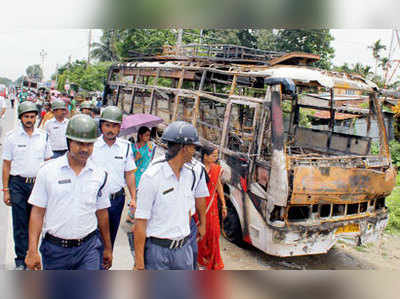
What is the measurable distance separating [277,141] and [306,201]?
0.77 meters

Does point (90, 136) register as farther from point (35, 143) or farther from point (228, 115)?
point (228, 115)

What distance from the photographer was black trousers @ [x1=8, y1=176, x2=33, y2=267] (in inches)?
157

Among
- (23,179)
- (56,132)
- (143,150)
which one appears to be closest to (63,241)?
(23,179)

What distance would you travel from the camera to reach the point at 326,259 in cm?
534

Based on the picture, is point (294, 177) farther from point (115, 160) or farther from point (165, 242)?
point (165, 242)

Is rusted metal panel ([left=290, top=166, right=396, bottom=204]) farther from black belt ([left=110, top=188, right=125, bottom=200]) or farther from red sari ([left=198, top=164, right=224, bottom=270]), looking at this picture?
black belt ([left=110, top=188, right=125, bottom=200])

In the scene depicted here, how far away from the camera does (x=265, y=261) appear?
5035mm

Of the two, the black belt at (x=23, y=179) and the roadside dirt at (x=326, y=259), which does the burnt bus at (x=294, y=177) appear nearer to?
the roadside dirt at (x=326, y=259)

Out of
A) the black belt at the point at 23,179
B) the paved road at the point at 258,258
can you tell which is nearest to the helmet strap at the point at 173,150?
the black belt at the point at 23,179

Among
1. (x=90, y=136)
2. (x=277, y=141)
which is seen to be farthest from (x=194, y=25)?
(x=277, y=141)

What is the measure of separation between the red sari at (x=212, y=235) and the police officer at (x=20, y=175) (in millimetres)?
1959

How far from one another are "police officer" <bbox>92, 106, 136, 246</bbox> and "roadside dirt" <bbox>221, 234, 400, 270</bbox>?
1719mm

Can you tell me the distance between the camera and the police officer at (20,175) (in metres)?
3.99
